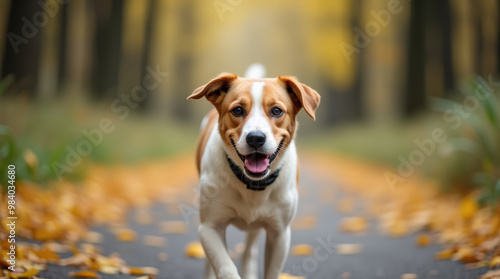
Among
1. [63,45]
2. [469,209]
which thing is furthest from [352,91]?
[469,209]

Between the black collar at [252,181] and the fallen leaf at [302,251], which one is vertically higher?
the fallen leaf at [302,251]

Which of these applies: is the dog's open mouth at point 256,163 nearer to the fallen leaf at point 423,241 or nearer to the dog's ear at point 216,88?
the dog's ear at point 216,88

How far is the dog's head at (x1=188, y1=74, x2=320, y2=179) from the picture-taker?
308 cm

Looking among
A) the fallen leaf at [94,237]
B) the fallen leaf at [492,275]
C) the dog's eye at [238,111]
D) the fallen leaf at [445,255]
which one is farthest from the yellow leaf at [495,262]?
the fallen leaf at [94,237]

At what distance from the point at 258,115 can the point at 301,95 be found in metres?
0.33

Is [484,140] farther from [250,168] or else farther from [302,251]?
[250,168]

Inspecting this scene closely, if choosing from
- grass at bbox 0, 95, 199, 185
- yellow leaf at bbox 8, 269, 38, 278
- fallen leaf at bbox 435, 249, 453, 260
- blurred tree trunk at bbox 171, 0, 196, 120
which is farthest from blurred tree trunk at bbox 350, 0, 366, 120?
yellow leaf at bbox 8, 269, 38, 278

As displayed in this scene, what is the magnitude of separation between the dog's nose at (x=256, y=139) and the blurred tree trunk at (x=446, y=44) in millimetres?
10428

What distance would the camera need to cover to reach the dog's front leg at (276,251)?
11.0ft

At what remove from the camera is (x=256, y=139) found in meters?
3.04

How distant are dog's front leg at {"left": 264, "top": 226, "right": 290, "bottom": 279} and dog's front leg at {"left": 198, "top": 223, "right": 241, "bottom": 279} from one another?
0.34 m

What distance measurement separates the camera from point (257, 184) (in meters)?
3.31

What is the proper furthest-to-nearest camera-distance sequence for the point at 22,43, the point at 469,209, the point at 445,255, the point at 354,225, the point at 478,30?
1. the point at 478,30
2. the point at 22,43
3. the point at 354,225
4. the point at 469,209
5. the point at 445,255

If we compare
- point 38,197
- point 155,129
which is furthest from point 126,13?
point 38,197
